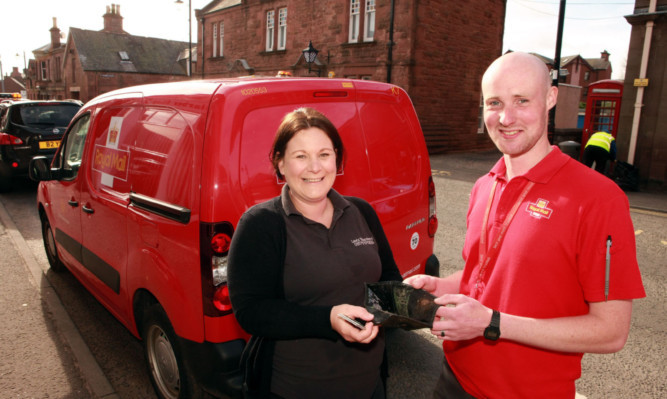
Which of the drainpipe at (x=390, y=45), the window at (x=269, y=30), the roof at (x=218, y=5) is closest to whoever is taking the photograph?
the drainpipe at (x=390, y=45)

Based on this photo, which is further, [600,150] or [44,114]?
[600,150]

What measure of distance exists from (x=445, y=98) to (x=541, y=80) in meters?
20.3

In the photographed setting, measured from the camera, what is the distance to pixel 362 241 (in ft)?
6.65

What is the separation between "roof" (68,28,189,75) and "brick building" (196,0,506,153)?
25.2 metres

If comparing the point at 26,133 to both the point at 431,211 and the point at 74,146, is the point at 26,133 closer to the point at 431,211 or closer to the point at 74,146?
the point at 74,146

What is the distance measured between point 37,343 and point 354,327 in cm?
379

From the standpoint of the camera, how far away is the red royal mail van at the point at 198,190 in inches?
102

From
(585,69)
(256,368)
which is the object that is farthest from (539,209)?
(585,69)

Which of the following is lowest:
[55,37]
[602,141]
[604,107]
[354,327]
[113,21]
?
[354,327]

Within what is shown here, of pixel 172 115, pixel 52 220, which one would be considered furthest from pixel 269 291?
pixel 52 220

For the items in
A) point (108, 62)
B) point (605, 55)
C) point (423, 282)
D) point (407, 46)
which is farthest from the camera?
point (605, 55)

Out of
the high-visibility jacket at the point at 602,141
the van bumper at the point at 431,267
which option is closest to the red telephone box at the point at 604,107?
the high-visibility jacket at the point at 602,141

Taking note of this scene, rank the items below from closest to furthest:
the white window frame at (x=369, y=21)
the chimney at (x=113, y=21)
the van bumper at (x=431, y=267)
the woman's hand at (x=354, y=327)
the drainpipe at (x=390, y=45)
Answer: the woman's hand at (x=354, y=327)
the van bumper at (x=431, y=267)
the drainpipe at (x=390, y=45)
the white window frame at (x=369, y=21)
the chimney at (x=113, y=21)

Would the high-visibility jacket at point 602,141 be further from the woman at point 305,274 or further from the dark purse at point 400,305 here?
the dark purse at point 400,305
